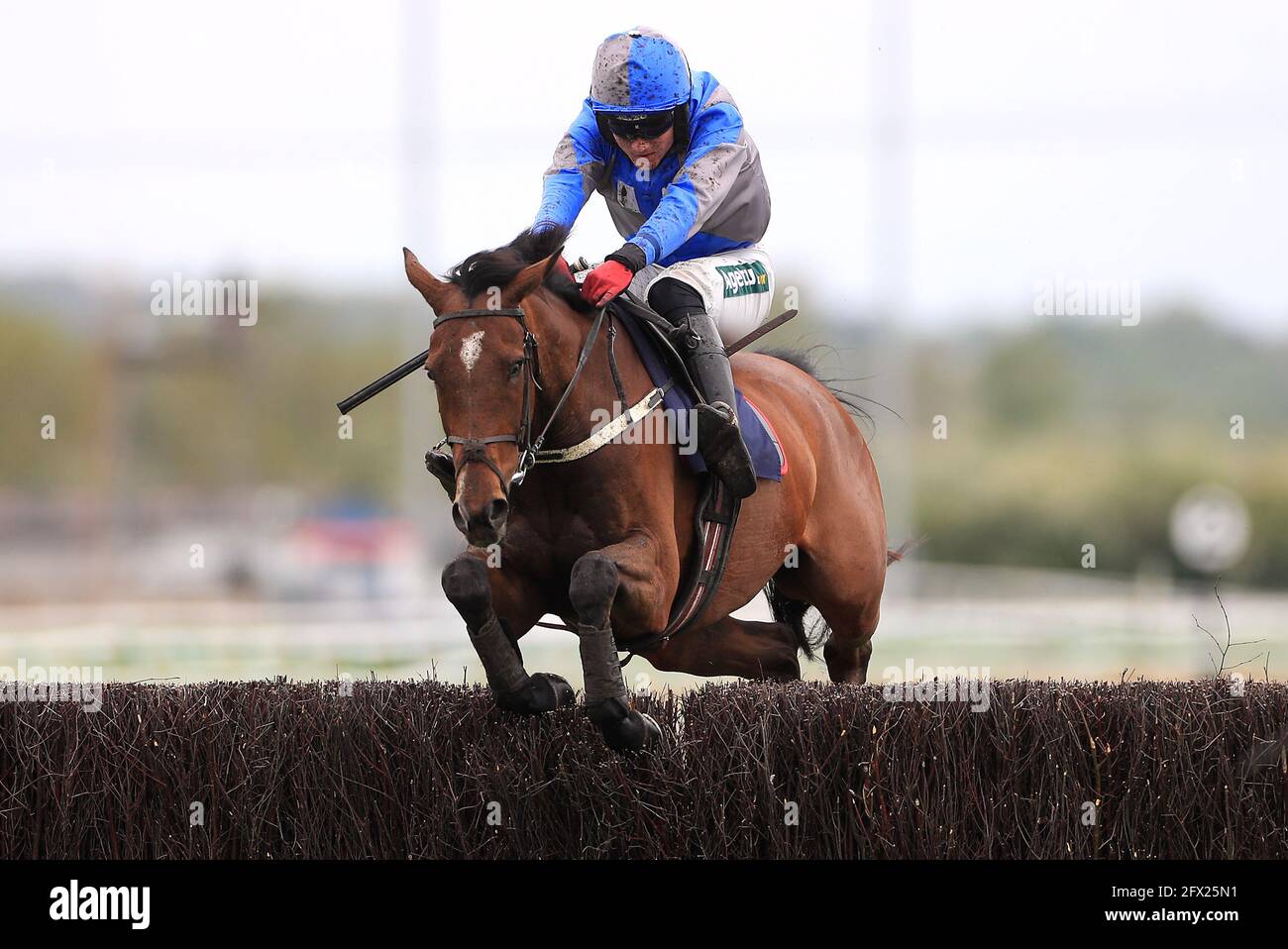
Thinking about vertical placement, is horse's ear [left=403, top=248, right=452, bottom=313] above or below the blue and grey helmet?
below

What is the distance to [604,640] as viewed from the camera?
502 cm

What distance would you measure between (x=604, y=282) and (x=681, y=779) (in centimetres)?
173

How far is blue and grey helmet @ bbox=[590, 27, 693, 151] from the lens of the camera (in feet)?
18.3

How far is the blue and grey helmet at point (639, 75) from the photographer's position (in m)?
5.57

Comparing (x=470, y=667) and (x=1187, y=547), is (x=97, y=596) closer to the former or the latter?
(x=470, y=667)

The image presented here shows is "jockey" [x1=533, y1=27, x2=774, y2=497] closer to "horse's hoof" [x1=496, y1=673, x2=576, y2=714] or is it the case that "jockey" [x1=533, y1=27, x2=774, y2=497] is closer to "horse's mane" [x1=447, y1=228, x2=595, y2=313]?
"horse's mane" [x1=447, y1=228, x2=595, y2=313]

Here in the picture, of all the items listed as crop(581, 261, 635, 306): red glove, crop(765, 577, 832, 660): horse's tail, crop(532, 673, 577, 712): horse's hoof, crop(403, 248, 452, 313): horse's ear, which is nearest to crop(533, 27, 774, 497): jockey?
crop(581, 261, 635, 306): red glove

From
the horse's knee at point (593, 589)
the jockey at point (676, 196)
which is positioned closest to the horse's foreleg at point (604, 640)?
the horse's knee at point (593, 589)

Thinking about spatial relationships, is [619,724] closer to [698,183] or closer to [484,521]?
[484,521]

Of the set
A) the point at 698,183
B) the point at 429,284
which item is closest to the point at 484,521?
the point at 429,284

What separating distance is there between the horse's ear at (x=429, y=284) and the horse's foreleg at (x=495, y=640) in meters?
0.89

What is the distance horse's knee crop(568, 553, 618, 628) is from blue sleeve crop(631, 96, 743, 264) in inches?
43.6

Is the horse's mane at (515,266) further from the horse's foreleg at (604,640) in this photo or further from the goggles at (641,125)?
the horse's foreleg at (604,640)

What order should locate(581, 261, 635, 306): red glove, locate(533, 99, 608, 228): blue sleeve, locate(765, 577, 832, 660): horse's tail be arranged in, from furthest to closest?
locate(765, 577, 832, 660): horse's tail
locate(533, 99, 608, 228): blue sleeve
locate(581, 261, 635, 306): red glove
